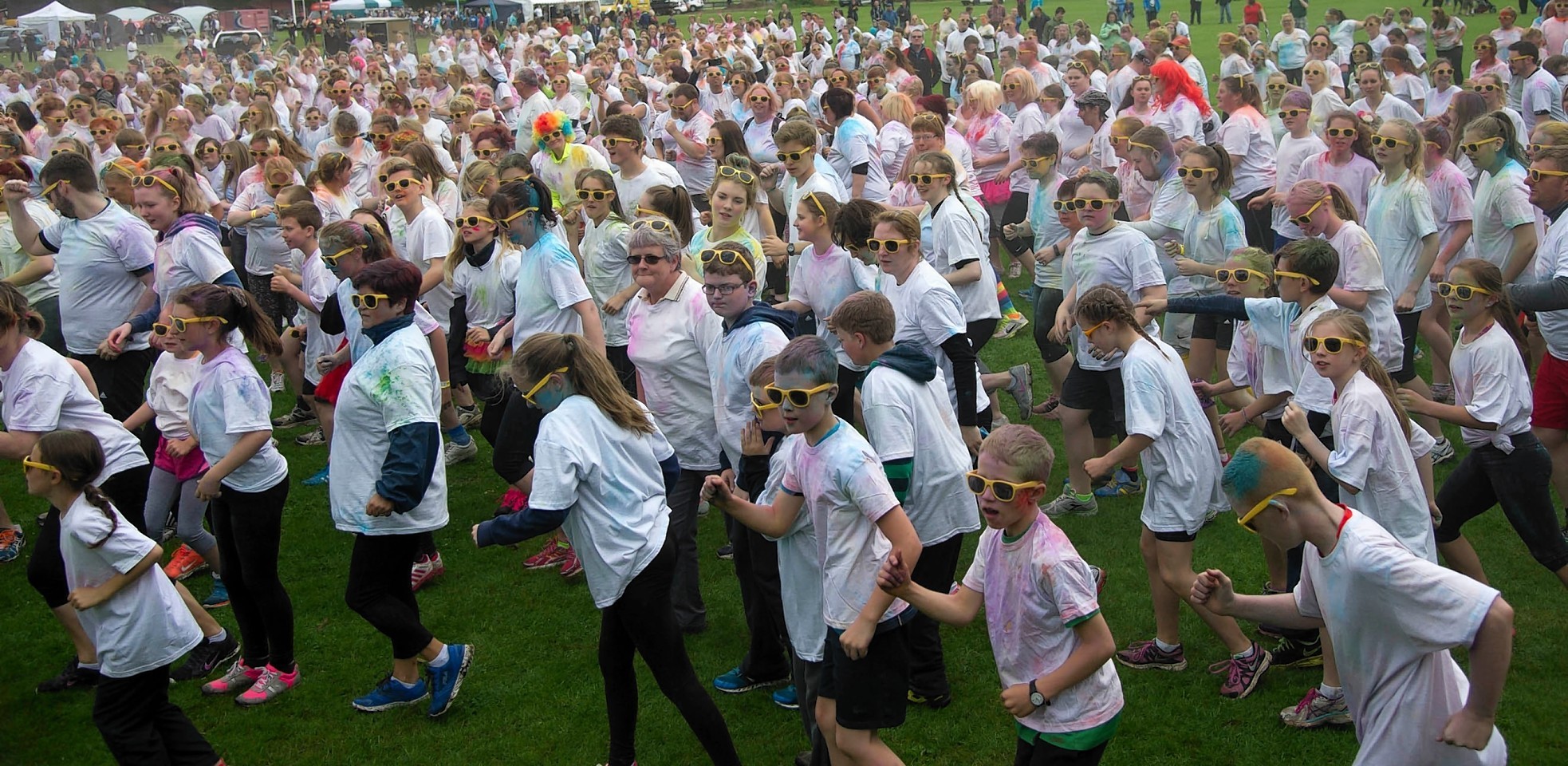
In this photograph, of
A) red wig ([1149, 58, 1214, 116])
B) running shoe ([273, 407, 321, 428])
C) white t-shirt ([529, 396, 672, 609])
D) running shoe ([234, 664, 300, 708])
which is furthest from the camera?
red wig ([1149, 58, 1214, 116])

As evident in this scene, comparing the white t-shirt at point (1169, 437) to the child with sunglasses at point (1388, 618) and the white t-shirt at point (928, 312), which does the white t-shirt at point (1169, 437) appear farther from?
the child with sunglasses at point (1388, 618)

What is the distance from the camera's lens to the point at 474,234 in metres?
7.53

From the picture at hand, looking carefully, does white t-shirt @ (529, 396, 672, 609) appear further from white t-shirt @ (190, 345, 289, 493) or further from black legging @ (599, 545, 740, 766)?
white t-shirt @ (190, 345, 289, 493)

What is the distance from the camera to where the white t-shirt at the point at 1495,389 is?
18.2 feet

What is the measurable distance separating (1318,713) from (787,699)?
2.29 m

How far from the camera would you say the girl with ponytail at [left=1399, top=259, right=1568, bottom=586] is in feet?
18.2

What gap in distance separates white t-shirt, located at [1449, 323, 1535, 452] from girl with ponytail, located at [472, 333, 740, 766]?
370 cm

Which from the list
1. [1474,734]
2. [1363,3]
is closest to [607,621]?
[1474,734]

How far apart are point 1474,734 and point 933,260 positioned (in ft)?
15.8

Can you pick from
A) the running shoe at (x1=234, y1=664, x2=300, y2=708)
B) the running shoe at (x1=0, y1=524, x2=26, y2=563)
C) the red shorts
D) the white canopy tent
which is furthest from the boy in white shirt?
the white canopy tent

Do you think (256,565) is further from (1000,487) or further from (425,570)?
(1000,487)

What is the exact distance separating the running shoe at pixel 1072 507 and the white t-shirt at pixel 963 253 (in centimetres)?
118

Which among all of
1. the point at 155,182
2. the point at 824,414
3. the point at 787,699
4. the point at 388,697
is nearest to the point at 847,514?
the point at 824,414

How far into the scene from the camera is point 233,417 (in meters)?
5.60
